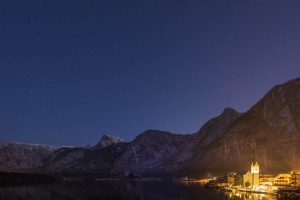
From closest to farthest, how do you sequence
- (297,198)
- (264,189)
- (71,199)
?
(297,198), (71,199), (264,189)

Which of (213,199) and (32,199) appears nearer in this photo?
(213,199)

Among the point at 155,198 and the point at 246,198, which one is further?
the point at 155,198

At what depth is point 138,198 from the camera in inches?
6752

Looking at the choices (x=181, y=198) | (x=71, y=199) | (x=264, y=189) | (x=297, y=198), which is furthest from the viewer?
(x=264, y=189)

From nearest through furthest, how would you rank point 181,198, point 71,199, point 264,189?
point 181,198 < point 71,199 < point 264,189

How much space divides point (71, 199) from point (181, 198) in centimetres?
4903

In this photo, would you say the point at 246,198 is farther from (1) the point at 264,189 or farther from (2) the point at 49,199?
(2) the point at 49,199

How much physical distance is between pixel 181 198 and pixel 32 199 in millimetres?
63980

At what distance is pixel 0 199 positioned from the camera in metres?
170

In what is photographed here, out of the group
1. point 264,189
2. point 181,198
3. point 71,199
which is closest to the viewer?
point 181,198

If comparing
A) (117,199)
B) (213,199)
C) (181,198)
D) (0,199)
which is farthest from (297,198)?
(0,199)

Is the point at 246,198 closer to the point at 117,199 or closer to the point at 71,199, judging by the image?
the point at 117,199

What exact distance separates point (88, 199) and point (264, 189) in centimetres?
8534

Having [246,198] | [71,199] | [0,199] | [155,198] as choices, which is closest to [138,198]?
[155,198]
